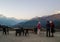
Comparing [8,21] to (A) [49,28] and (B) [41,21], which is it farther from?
(A) [49,28]

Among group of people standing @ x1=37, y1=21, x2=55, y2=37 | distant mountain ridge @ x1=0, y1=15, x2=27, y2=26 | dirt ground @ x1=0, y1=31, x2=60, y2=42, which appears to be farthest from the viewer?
group of people standing @ x1=37, y1=21, x2=55, y2=37

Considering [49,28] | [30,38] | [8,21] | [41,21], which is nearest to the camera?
[8,21]

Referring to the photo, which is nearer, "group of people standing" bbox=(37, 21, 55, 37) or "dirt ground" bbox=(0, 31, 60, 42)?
"dirt ground" bbox=(0, 31, 60, 42)

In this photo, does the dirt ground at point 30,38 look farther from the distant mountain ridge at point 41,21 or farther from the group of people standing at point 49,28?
the distant mountain ridge at point 41,21

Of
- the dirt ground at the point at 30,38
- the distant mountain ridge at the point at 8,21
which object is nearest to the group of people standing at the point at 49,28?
the dirt ground at the point at 30,38

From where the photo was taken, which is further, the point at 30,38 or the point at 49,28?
the point at 49,28

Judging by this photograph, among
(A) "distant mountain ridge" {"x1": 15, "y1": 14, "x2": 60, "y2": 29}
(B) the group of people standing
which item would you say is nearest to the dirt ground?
(B) the group of people standing

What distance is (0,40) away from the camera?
12.3 metres

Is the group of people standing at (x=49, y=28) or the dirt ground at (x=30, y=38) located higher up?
the group of people standing at (x=49, y=28)

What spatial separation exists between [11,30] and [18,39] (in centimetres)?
31

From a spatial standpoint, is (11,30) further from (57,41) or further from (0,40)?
(57,41)

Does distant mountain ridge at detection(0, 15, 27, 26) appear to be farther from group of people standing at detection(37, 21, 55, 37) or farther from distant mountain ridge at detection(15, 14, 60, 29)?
group of people standing at detection(37, 21, 55, 37)

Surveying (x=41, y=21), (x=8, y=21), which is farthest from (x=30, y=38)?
(x=8, y=21)

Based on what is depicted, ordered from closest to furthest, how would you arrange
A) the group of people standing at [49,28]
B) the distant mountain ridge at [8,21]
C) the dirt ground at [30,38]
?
the distant mountain ridge at [8,21]
the dirt ground at [30,38]
the group of people standing at [49,28]
